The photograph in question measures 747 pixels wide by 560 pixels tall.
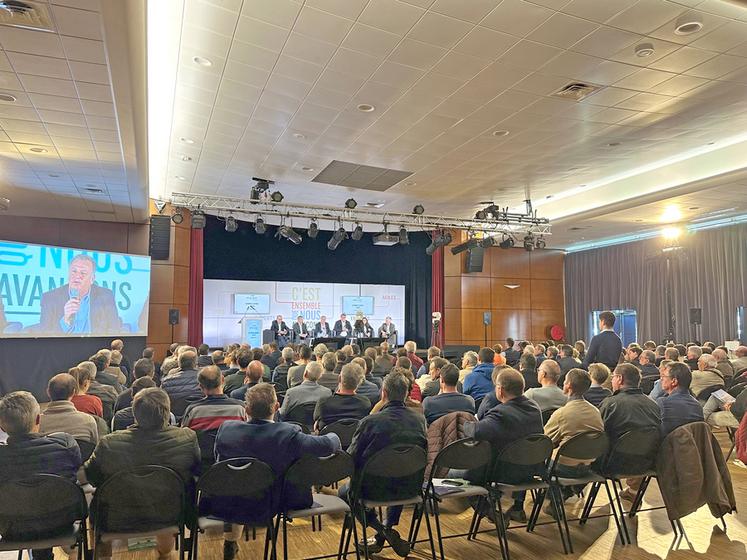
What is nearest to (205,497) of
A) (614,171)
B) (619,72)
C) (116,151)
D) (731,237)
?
(116,151)

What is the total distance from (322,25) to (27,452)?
4.27 m

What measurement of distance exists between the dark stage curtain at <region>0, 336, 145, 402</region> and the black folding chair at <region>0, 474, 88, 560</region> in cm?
858

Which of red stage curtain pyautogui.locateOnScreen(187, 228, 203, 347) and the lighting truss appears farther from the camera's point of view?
red stage curtain pyautogui.locateOnScreen(187, 228, 203, 347)

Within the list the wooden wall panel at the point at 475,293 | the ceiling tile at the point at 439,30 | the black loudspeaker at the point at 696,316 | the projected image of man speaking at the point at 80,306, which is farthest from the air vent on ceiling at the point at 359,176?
the black loudspeaker at the point at 696,316

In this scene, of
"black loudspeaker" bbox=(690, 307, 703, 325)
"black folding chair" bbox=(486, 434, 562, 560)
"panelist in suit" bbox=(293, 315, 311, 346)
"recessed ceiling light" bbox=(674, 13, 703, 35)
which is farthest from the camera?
"panelist in suit" bbox=(293, 315, 311, 346)

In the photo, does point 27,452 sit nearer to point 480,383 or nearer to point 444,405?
point 444,405

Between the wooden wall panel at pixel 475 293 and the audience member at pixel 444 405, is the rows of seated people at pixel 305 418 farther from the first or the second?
the wooden wall panel at pixel 475 293

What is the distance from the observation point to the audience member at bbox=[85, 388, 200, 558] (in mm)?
2764

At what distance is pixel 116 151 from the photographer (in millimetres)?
6738

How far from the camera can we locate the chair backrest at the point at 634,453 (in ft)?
11.8

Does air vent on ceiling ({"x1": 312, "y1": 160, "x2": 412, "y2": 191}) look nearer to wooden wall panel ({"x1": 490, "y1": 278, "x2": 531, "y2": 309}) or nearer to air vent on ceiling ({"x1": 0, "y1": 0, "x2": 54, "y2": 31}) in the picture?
air vent on ceiling ({"x1": 0, "y1": 0, "x2": 54, "y2": 31})

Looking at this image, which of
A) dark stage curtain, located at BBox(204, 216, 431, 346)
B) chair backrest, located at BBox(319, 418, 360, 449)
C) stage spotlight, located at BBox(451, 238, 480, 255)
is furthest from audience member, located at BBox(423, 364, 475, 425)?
dark stage curtain, located at BBox(204, 216, 431, 346)

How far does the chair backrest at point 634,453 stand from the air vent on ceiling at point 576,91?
4.25 m

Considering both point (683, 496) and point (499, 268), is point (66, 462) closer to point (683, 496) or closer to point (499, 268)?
point (683, 496)
